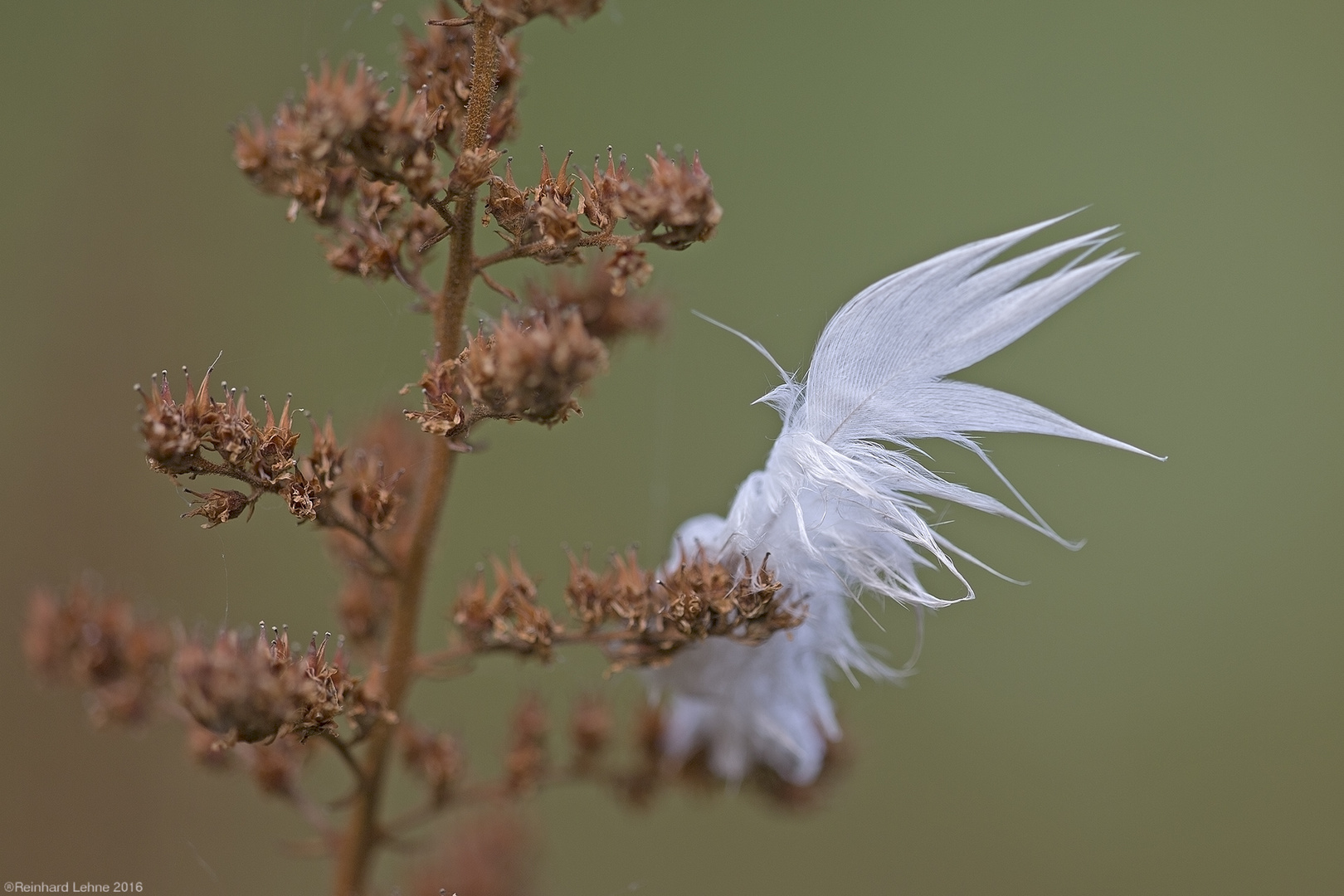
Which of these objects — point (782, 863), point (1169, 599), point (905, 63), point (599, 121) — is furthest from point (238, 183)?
point (1169, 599)

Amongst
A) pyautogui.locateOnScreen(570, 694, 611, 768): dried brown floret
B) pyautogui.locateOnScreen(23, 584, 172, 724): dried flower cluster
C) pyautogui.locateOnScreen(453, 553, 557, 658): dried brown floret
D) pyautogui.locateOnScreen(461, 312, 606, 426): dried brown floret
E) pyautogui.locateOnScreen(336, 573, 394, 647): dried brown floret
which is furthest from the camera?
pyautogui.locateOnScreen(570, 694, 611, 768): dried brown floret

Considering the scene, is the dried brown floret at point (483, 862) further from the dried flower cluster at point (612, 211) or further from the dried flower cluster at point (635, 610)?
the dried flower cluster at point (612, 211)

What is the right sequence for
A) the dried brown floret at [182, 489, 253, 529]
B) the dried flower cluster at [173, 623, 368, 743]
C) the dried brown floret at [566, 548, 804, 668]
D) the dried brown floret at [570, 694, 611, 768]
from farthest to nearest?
the dried brown floret at [570, 694, 611, 768] → the dried brown floret at [566, 548, 804, 668] → the dried brown floret at [182, 489, 253, 529] → the dried flower cluster at [173, 623, 368, 743]

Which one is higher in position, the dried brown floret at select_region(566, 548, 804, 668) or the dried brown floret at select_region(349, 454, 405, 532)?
the dried brown floret at select_region(349, 454, 405, 532)

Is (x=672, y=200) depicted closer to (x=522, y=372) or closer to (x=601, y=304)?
(x=522, y=372)

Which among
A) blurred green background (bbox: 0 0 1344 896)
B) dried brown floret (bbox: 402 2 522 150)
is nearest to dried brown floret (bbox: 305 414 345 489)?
dried brown floret (bbox: 402 2 522 150)

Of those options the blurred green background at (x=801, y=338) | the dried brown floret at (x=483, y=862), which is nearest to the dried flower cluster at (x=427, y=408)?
the dried brown floret at (x=483, y=862)

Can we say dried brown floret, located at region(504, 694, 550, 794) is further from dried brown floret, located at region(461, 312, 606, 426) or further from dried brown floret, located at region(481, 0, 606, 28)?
dried brown floret, located at region(481, 0, 606, 28)
